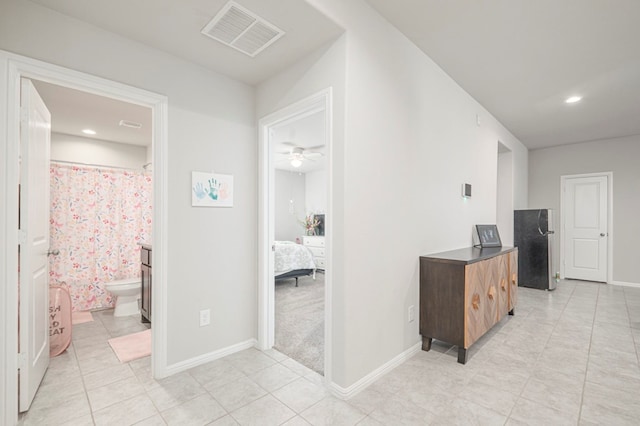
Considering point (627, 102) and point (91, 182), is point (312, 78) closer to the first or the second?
point (91, 182)

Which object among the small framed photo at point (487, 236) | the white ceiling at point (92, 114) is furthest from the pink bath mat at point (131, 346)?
the small framed photo at point (487, 236)

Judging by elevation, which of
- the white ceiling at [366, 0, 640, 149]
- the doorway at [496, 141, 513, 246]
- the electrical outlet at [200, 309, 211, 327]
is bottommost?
the electrical outlet at [200, 309, 211, 327]

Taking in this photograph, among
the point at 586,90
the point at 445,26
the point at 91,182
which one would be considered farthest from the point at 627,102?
the point at 91,182

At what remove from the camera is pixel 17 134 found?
177cm

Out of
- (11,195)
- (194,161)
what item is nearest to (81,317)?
(11,195)

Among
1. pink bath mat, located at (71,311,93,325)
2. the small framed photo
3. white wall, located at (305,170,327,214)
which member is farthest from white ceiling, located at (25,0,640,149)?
white wall, located at (305,170,327,214)

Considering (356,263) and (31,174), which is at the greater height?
(31,174)

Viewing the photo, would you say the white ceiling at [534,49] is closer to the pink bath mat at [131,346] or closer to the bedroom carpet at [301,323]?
the bedroom carpet at [301,323]

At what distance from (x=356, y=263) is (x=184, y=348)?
1580 millimetres

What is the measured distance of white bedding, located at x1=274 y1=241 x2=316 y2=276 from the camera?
203 inches

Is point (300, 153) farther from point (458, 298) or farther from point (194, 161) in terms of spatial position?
point (458, 298)

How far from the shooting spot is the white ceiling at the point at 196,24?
71.5 inches

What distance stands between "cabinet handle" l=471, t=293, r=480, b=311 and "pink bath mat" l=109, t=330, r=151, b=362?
2.90 m

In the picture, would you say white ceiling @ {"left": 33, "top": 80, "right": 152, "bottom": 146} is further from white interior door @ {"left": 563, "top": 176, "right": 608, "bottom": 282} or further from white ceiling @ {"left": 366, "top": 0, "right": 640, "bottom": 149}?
white interior door @ {"left": 563, "top": 176, "right": 608, "bottom": 282}
